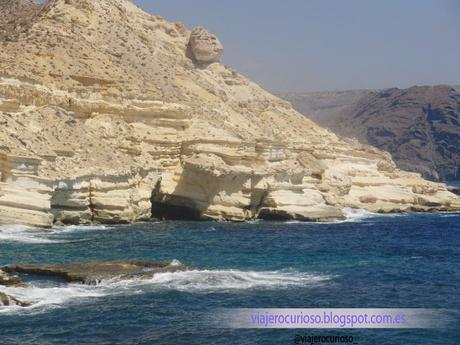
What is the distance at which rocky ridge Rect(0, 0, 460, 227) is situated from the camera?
45750 mm

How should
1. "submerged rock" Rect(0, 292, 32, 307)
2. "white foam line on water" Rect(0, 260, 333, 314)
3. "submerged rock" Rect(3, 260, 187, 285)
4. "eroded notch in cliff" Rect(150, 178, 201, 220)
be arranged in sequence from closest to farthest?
"submerged rock" Rect(0, 292, 32, 307) → "white foam line on water" Rect(0, 260, 333, 314) → "submerged rock" Rect(3, 260, 187, 285) → "eroded notch in cliff" Rect(150, 178, 201, 220)

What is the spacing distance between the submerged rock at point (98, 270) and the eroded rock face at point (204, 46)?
223 ft

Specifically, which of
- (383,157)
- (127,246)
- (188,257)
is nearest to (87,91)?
(127,246)

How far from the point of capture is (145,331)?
2100 cm

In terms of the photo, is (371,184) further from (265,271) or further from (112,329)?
(112,329)

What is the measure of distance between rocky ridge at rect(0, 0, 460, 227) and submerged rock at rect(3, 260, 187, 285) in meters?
12.8

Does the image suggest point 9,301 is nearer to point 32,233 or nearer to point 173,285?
point 173,285

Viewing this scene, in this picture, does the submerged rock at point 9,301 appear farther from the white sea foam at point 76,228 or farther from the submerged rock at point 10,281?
the white sea foam at point 76,228

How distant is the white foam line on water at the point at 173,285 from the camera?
2419 cm

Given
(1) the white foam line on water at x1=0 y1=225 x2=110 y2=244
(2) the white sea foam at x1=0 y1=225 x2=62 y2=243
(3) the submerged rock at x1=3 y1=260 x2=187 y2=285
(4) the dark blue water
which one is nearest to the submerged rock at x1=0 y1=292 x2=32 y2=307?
(4) the dark blue water

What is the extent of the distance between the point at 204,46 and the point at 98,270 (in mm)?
70073

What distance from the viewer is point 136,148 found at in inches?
2189

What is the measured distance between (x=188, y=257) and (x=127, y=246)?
4.41m

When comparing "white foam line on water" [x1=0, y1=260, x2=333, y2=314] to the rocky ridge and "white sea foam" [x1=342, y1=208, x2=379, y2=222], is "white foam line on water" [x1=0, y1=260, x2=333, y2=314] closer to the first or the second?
the rocky ridge
